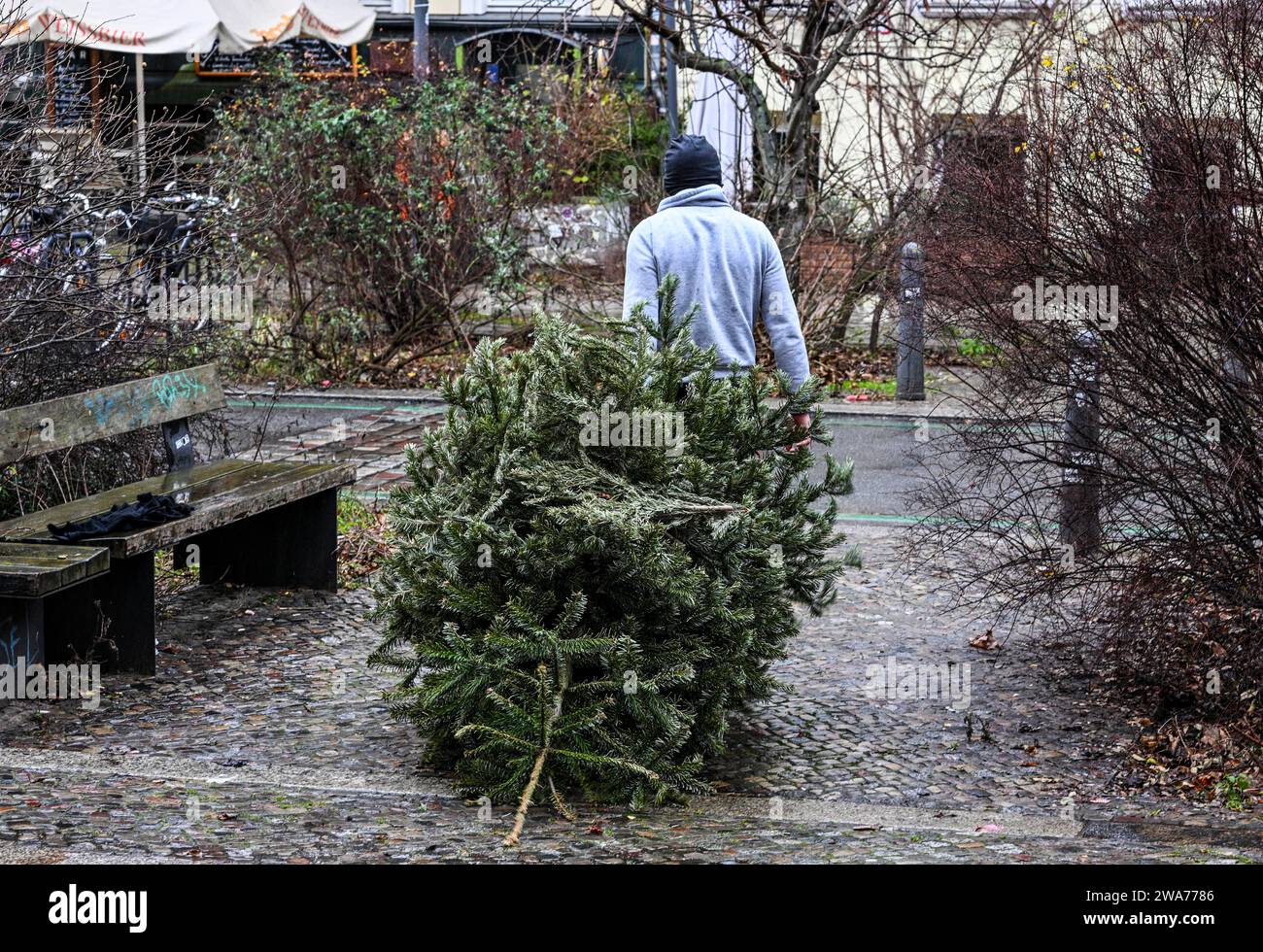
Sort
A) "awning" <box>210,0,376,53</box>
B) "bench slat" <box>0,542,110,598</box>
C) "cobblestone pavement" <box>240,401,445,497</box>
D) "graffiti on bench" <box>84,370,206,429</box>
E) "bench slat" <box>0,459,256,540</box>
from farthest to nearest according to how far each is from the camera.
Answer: "awning" <box>210,0,376,53</box>
"cobblestone pavement" <box>240,401,445,497</box>
"graffiti on bench" <box>84,370,206,429</box>
"bench slat" <box>0,459,256,540</box>
"bench slat" <box>0,542,110,598</box>

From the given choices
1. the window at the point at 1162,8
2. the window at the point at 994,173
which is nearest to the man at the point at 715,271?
the window at the point at 994,173

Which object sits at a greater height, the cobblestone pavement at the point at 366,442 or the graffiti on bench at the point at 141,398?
the graffiti on bench at the point at 141,398

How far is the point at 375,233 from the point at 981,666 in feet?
27.5

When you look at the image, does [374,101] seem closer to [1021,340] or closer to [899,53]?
[899,53]

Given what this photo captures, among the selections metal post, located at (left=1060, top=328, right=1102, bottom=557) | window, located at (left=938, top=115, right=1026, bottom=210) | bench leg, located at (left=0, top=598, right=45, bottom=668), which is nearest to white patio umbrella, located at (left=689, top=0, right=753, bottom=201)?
window, located at (left=938, top=115, right=1026, bottom=210)

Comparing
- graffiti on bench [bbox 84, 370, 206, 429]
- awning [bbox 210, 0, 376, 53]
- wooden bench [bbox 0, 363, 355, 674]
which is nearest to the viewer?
wooden bench [bbox 0, 363, 355, 674]

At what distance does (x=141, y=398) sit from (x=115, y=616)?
4.12 feet

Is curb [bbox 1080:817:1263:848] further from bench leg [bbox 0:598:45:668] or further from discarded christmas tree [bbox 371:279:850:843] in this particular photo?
bench leg [bbox 0:598:45:668]

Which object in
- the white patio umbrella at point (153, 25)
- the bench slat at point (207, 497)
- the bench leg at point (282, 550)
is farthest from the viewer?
the white patio umbrella at point (153, 25)

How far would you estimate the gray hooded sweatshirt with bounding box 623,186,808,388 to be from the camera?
5.87 meters

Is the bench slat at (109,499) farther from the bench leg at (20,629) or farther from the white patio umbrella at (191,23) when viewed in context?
the white patio umbrella at (191,23)

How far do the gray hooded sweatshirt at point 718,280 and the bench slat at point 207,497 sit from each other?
1.90 meters

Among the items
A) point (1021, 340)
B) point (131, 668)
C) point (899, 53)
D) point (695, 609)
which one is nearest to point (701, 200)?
point (1021, 340)

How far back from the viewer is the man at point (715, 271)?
587cm
